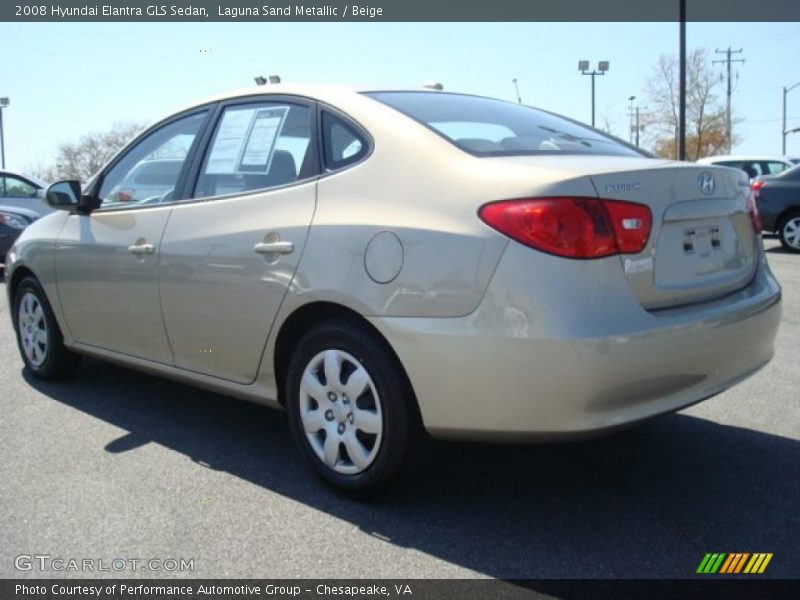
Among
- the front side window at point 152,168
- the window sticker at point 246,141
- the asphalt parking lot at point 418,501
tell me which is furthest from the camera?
the front side window at point 152,168

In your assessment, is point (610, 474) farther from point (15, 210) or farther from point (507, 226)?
point (15, 210)

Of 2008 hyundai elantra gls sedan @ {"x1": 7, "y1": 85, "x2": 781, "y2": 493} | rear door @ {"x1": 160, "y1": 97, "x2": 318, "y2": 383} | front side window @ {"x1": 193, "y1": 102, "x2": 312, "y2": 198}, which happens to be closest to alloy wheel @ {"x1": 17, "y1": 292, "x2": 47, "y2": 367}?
2008 hyundai elantra gls sedan @ {"x1": 7, "y1": 85, "x2": 781, "y2": 493}

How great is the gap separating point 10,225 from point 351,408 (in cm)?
993

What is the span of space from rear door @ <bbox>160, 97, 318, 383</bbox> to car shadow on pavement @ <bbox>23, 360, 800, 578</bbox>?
52 centimetres

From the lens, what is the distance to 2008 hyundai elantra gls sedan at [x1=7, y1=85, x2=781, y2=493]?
2633 mm

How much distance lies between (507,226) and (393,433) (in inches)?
34.1

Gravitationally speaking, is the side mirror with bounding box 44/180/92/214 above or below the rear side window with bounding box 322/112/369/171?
below

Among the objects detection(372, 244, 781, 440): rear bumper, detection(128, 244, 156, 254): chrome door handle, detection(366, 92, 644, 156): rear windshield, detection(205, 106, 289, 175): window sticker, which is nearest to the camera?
detection(372, 244, 781, 440): rear bumper

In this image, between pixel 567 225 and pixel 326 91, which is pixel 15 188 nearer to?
pixel 326 91

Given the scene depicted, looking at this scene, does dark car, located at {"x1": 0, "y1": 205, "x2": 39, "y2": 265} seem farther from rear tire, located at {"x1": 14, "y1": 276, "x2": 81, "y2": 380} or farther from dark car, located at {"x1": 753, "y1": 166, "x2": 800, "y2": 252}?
dark car, located at {"x1": 753, "y1": 166, "x2": 800, "y2": 252}

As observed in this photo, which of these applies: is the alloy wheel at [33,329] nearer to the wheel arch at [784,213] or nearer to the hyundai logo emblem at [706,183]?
the hyundai logo emblem at [706,183]

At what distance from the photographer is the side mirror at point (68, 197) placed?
4531 mm

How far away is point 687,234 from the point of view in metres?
2.91

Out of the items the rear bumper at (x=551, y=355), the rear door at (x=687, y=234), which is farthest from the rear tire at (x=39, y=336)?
the rear door at (x=687, y=234)
